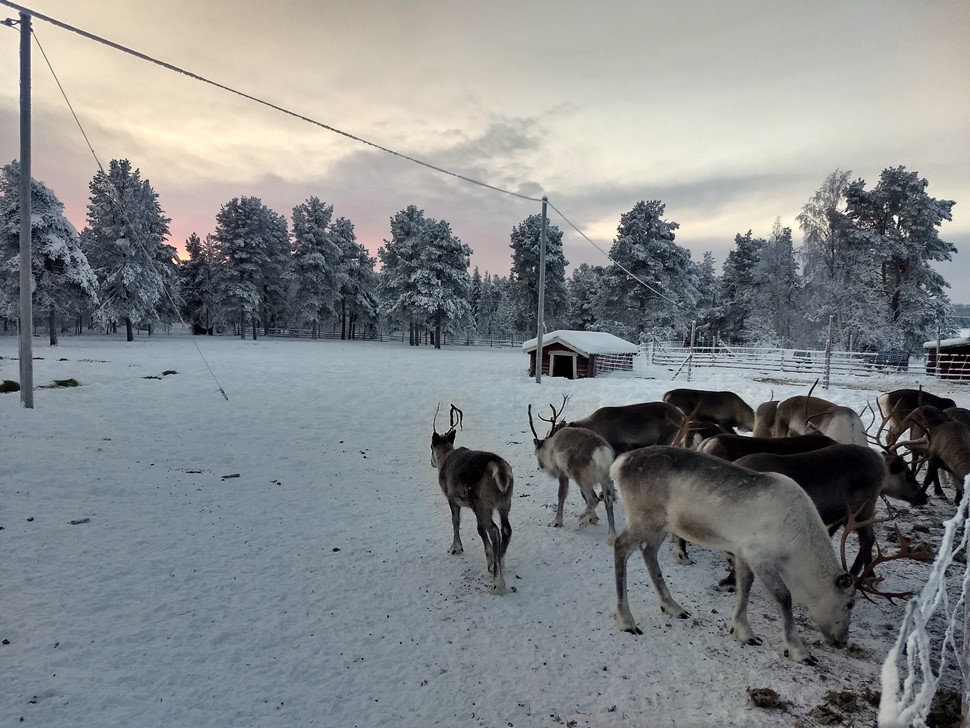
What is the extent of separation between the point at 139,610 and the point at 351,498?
3830mm

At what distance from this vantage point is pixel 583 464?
22.2 feet

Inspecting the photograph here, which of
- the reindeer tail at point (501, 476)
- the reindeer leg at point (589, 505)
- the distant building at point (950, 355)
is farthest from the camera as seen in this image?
the distant building at point (950, 355)

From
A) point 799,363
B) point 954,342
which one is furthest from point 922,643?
point 954,342

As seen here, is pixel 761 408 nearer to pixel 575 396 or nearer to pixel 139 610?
pixel 575 396

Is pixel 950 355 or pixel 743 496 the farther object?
pixel 950 355

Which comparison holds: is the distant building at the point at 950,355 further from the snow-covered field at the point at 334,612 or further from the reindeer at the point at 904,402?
the snow-covered field at the point at 334,612

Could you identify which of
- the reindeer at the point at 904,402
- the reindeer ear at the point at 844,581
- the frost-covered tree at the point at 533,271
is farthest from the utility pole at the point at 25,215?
the frost-covered tree at the point at 533,271

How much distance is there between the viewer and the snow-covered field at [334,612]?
366 cm

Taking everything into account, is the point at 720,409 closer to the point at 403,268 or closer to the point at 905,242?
the point at 905,242

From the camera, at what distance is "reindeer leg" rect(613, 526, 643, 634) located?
4.63 meters

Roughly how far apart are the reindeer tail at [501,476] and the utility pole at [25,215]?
12773 mm

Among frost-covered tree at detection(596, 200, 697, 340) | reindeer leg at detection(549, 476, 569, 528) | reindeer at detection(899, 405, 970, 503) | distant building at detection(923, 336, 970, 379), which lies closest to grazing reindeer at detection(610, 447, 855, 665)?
reindeer leg at detection(549, 476, 569, 528)

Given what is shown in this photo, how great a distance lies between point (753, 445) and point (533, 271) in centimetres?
5189

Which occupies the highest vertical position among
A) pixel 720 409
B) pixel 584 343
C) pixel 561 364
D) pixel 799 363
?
pixel 584 343
